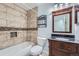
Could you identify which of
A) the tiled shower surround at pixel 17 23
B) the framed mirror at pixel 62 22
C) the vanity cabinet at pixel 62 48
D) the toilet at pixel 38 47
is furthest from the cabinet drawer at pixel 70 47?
the tiled shower surround at pixel 17 23

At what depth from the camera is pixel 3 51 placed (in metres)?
1.52

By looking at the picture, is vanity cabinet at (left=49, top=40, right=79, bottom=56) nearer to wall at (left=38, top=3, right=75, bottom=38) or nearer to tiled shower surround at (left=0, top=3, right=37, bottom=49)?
wall at (left=38, top=3, right=75, bottom=38)

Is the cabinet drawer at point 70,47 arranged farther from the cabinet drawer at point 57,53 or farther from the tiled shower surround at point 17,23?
the tiled shower surround at point 17,23

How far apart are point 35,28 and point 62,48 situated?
0.40m

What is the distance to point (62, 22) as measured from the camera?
157cm

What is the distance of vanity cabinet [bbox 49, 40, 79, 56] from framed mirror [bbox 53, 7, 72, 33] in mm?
145

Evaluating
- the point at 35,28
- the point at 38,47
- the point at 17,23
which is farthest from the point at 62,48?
the point at 17,23

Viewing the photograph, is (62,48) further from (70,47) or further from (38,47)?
(38,47)

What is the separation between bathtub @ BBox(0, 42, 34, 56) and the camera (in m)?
1.53

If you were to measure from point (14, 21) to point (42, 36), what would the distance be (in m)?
0.38

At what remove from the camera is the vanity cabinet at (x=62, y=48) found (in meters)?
1.50

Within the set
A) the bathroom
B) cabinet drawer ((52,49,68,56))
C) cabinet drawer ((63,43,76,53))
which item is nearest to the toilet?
the bathroom

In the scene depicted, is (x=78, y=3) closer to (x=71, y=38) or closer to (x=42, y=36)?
(x=71, y=38)

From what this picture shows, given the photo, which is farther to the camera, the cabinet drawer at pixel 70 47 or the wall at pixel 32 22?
the wall at pixel 32 22
